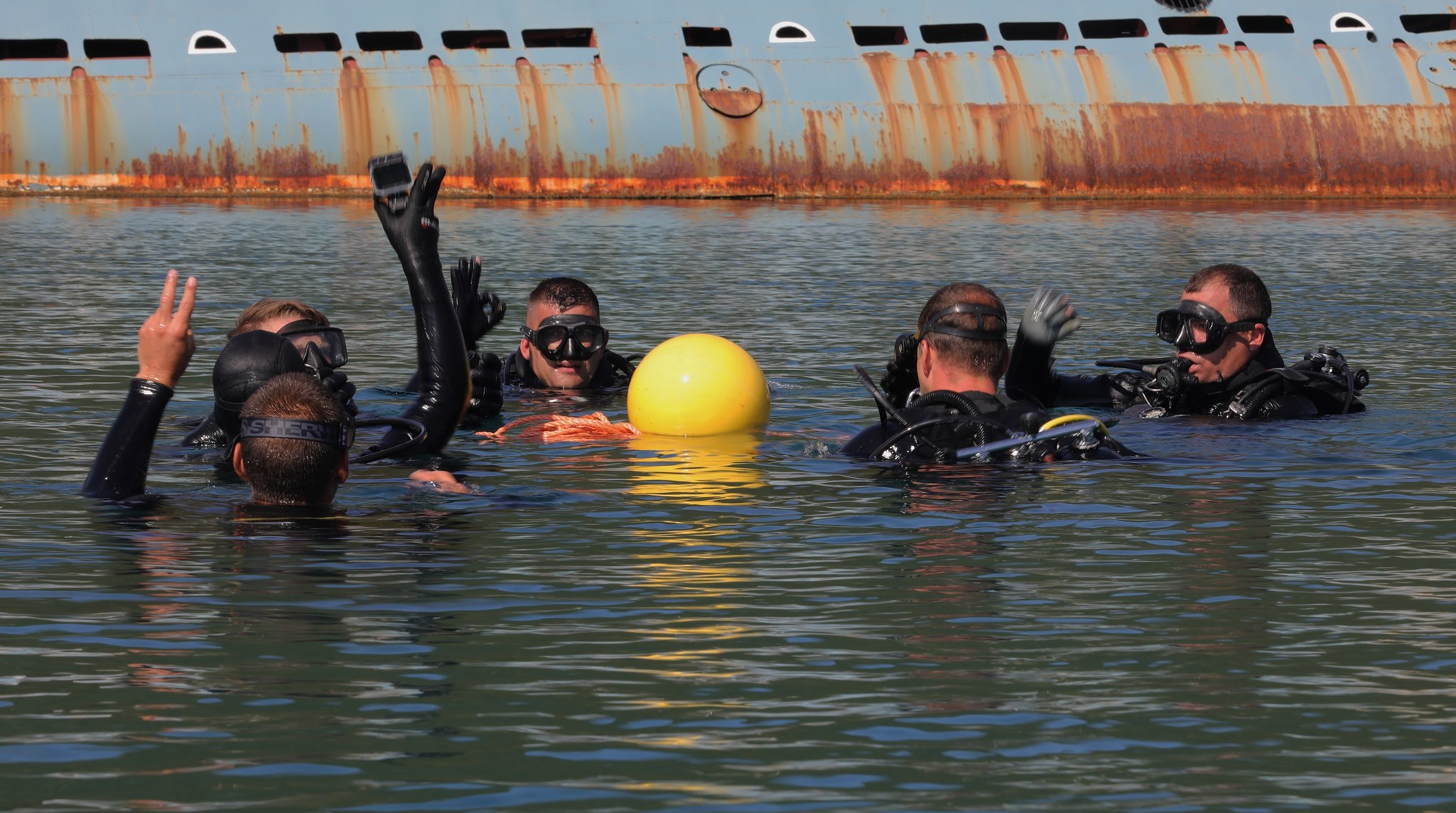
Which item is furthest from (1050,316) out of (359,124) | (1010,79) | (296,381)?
(1010,79)

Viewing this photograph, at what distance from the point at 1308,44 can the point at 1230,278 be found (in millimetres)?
28635

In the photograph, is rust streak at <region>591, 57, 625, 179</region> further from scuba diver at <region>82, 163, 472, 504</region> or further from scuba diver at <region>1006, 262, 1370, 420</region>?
scuba diver at <region>82, 163, 472, 504</region>

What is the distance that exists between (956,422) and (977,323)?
53 centimetres

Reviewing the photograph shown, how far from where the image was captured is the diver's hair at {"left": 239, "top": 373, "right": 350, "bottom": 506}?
7629 millimetres

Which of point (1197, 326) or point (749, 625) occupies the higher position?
point (1197, 326)

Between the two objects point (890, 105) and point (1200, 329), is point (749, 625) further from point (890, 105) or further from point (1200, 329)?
point (890, 105)

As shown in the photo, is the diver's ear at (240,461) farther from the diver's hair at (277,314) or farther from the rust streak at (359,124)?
the rust streak at (359,124)

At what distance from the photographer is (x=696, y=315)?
1891 centimetres

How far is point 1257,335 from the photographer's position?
1177cm

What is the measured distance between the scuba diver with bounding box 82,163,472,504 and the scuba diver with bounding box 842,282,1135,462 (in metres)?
2.11

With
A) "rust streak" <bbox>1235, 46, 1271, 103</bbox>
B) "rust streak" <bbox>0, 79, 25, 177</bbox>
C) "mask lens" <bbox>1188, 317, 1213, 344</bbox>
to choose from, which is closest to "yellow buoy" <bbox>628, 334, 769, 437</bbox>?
"mask lens" <bbox>1188, 317, 1213, 344</bbox>

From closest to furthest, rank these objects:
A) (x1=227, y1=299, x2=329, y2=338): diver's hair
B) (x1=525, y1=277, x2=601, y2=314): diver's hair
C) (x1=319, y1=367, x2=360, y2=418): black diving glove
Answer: (x1=319, y1=367, x2=360, y2=418): black diving glove, (x1=227, y1=299, x2=329, y2=338): diver's hair, (x1=525, y1=277, x2=601, y2=314): diver's hair

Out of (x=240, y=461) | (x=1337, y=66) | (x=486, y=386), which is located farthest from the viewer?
(x=1337, y=66)

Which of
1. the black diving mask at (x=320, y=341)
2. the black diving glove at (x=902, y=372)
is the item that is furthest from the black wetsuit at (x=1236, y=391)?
the black diving mask at (x=320, y=341)
